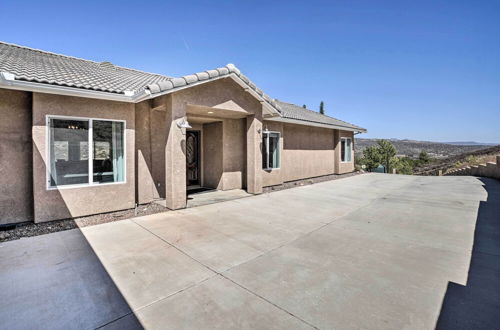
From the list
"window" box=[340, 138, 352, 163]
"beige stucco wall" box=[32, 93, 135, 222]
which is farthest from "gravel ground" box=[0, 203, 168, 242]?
"window" box=[340, 138, 352, 163]

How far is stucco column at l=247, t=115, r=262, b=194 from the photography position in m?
11.4

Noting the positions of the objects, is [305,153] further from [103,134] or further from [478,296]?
[478,296]

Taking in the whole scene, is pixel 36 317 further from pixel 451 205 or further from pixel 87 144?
pixel 451 205

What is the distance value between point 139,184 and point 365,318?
27.9 ft

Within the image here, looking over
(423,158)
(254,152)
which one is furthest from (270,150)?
(423,158)

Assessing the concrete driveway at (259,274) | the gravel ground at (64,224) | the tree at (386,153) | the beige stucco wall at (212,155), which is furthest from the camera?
the tree at (386,153)

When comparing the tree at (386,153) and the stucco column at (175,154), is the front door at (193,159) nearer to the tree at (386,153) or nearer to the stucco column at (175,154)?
the stucco column at (175,154)

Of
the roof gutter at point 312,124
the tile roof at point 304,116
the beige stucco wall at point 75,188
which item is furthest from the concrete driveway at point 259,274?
the tile roof at point 304,116

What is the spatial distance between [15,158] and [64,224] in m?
2.30

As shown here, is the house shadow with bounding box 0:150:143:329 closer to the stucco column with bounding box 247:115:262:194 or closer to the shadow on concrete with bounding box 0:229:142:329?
the shadow on concrete with bounding box 0:229:142:329

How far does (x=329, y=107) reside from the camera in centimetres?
4316

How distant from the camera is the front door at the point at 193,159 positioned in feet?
43.1

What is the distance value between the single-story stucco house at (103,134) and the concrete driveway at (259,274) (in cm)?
163

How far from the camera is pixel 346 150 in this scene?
21.1m
